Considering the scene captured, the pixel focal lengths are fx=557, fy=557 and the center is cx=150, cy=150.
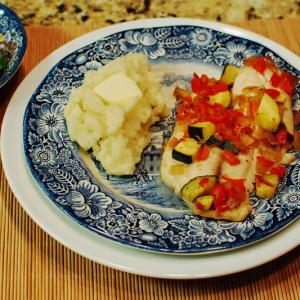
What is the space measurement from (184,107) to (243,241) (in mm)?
768

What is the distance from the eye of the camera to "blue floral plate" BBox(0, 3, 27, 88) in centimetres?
260

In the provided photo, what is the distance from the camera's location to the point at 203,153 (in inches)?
87.7

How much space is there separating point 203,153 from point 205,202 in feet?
0.81

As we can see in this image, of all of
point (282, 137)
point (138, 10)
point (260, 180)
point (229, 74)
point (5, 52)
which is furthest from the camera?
point (138, 10)

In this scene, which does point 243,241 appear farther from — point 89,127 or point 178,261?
point 89,127

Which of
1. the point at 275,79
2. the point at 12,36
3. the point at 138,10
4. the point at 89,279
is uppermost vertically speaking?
the point at 138,10

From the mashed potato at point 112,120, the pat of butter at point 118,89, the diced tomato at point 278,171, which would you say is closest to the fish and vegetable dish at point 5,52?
the mashed potato at point 112,120

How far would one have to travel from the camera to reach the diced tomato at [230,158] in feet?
7.24

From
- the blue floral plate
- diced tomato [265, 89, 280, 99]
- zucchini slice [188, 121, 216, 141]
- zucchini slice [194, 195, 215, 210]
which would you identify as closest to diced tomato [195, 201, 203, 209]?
zucchini slice [194, 195, 215, 210]

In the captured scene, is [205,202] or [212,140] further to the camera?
[212,140]

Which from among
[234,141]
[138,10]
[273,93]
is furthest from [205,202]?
[138,10]

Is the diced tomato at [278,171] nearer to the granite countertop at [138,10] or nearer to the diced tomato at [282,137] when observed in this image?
the diced tomato at [282,137]

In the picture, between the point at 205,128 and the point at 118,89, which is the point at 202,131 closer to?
the point at 205,128

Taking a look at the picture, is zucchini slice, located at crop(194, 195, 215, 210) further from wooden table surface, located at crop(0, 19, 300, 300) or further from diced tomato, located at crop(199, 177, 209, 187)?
wooden table surface, located at crop(0, 19, 300, 300)
